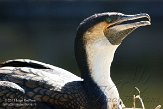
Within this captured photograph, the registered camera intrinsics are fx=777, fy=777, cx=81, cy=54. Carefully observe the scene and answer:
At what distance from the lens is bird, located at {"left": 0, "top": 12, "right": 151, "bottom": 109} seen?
4.23 metres

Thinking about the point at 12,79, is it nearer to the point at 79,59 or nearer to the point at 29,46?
the point at 79,59

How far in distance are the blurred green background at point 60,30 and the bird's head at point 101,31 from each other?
27.3ft

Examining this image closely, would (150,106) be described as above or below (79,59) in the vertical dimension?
below

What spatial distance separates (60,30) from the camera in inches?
648

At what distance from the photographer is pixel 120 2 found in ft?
54.2

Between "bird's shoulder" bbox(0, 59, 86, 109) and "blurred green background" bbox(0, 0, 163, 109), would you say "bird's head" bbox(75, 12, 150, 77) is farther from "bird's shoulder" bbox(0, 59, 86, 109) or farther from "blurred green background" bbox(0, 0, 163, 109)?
"blurred green background" bbox(0, 0, 163, 109)

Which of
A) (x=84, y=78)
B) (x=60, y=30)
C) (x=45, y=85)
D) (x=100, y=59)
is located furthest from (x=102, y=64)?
(x=60, y=30)

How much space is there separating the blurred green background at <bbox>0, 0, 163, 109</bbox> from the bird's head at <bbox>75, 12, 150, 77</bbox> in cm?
833

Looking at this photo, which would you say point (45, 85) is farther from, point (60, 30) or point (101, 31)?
point (60, 30)

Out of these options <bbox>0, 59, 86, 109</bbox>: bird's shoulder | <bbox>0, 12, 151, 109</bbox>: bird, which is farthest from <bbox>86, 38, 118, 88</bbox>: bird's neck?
<bbox>0, 59, 86, 109</bbox>: bird's shoulder

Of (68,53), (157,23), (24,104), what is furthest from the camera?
(157,23)

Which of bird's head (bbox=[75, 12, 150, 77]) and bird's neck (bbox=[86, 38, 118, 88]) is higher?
bird's head (bbox=[75, 12, 150, 77])

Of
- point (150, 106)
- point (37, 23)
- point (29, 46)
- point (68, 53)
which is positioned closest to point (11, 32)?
point (37, 23)

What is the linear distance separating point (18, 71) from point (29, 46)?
1040 cm
